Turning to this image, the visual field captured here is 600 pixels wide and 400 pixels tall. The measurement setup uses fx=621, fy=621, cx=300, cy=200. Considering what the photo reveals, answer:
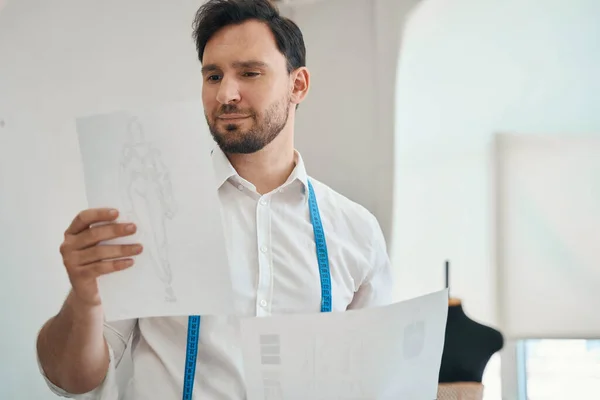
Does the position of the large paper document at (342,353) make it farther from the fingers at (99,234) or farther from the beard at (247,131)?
the beard at (247,131)

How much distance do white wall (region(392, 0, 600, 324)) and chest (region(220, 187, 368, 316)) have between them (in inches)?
35.2

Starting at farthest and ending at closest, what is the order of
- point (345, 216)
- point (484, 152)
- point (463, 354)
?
point (484, 152)
point (463, 354)
point (345, 216)

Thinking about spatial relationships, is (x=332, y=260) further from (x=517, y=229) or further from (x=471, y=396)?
(x=517, y=229)

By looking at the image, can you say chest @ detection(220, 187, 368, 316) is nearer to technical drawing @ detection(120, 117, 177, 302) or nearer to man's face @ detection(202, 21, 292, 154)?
man's face @ detection(202, 21, 292, 154)

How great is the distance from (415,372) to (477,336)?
3.42 feet

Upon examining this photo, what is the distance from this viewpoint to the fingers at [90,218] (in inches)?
36.0

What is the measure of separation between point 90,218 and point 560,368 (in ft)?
6.40

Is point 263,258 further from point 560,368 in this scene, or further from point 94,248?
point 560,368

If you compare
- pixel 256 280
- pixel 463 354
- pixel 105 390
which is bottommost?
pixel 463 354

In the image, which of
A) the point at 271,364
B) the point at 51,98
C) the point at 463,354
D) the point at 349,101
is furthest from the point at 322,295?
the point at 349,101

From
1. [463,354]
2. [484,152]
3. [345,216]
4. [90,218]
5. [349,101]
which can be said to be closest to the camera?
[90,218]

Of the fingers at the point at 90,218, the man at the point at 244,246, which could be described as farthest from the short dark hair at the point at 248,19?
the fingers at the point at 90,218

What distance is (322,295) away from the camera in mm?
1307

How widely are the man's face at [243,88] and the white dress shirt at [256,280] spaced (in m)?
0.07
